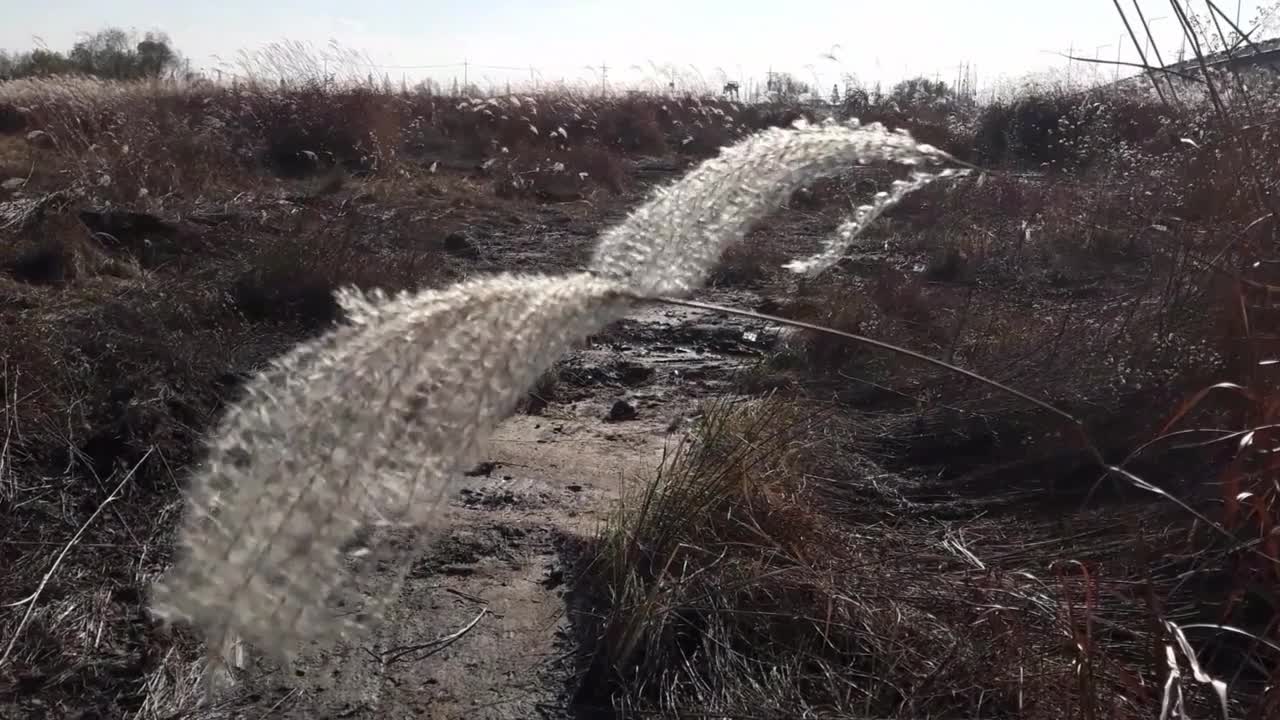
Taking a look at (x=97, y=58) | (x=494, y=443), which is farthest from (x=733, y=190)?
(x=97, y=58)

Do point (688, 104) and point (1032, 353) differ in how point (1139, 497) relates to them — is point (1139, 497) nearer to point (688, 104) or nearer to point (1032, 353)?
point (1032, 353)

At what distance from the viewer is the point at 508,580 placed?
2.57 metres

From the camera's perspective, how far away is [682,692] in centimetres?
204

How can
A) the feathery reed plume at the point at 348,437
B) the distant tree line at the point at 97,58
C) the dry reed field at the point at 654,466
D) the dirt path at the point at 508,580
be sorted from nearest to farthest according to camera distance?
the feathery reed plume at the point at 348,437
the dry reed field at the point at 654,466
the dirt path at the point at 508,580
the distant tree line at the point at 97,58

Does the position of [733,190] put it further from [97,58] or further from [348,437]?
[97,58]

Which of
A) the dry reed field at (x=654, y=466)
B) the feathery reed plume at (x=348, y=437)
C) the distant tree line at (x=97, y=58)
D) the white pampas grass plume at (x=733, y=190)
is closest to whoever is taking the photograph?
the feathery reed plume at (x=348, y=437)

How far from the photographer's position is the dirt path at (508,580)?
2.07 m

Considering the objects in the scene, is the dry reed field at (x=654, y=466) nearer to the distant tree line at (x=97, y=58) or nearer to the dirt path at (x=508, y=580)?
the dirt path at (x=508, y=580)

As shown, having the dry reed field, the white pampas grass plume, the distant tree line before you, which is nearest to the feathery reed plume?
the dry reed field

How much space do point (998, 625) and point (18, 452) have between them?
8.05 ft

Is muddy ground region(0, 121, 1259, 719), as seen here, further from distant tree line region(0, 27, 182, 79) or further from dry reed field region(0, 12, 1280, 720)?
distant tree line region(0, 27, 182, 79)

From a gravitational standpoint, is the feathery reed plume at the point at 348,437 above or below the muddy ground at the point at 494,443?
above

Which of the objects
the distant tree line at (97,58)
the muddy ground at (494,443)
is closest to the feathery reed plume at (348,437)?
the muddy ground at (494,443)

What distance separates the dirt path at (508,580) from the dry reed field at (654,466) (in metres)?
0.01
